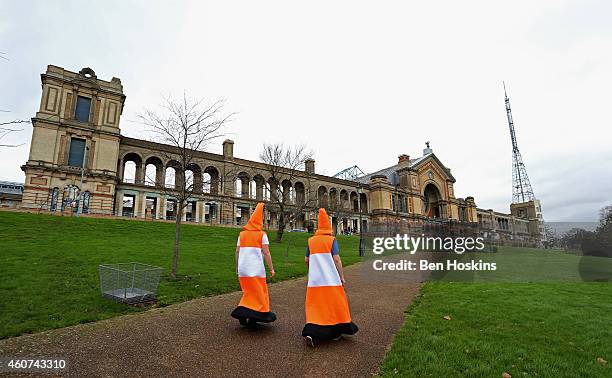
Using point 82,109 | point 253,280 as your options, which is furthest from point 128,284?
point 82,109

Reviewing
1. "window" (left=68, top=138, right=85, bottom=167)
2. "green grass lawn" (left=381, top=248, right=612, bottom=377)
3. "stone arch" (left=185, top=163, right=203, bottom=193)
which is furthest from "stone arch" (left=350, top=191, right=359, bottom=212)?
"green grass lawn" (left=381, top=248, right=612, bottom=377)

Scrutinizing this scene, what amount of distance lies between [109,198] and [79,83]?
12.0 metres

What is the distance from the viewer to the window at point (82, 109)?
3183 centimetres

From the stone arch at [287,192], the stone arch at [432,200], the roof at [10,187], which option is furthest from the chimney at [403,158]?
the roof at [10,187]

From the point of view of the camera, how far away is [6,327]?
17.7 feet

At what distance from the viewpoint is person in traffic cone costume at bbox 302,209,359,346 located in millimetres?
5137

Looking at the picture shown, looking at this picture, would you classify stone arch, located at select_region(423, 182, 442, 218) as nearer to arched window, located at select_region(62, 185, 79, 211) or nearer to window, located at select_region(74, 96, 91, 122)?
window, located at select_region(74, 96, 91, 122)

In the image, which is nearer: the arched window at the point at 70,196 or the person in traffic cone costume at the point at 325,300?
the person in traffic cone costume at the point at 325,300

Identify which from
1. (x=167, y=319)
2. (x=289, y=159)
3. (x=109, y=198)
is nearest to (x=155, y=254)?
(x=167, y=319)

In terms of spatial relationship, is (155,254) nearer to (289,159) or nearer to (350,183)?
(289,159)

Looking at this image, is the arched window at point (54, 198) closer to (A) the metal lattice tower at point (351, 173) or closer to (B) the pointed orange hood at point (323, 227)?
(B) the pointed orange hood at point (323, 227)

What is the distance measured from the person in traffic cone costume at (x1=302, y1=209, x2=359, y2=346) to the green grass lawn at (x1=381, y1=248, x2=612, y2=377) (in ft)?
2.92

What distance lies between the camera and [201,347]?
5.00 meters

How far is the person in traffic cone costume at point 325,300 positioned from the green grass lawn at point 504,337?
35.0 inches
